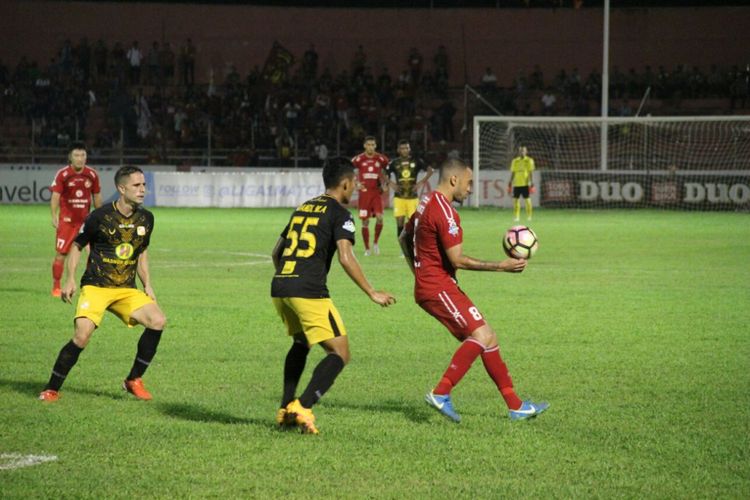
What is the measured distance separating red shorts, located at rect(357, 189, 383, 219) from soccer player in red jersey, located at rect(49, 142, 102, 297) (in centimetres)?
857

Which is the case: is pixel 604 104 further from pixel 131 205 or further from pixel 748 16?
pixel 131 205

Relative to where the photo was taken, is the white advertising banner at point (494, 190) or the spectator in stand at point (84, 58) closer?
the white advertising banner at point (494, 190)

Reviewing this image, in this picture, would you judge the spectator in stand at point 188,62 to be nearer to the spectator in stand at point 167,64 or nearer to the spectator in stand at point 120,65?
the spectator in stand at point 167,64

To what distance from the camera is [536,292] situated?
16.6 m

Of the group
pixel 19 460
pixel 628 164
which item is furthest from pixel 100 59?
pixel 19 460

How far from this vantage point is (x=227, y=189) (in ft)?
136

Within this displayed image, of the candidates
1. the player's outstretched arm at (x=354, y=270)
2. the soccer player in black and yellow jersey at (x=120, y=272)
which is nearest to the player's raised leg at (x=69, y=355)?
the soccer player in black and yellow jersey at (x=120, y=272)

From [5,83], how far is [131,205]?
4018 cm

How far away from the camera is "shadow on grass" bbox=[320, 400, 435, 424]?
8340 mm

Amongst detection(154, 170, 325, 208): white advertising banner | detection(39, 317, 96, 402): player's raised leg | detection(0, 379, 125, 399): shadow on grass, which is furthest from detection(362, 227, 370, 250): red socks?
detection(154, 170, 325, 208): white advertising banner

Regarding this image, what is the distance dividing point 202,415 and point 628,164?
114 ft

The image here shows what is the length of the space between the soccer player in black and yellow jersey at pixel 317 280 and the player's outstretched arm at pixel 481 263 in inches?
22.6

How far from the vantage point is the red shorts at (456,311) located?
806 cm

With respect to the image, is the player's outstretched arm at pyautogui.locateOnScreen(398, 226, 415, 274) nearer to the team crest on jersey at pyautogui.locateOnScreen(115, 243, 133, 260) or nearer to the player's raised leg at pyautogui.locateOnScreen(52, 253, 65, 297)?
the team crest on jersey at pyautogui.locateOnScreen(115, 243, 133, 260)
